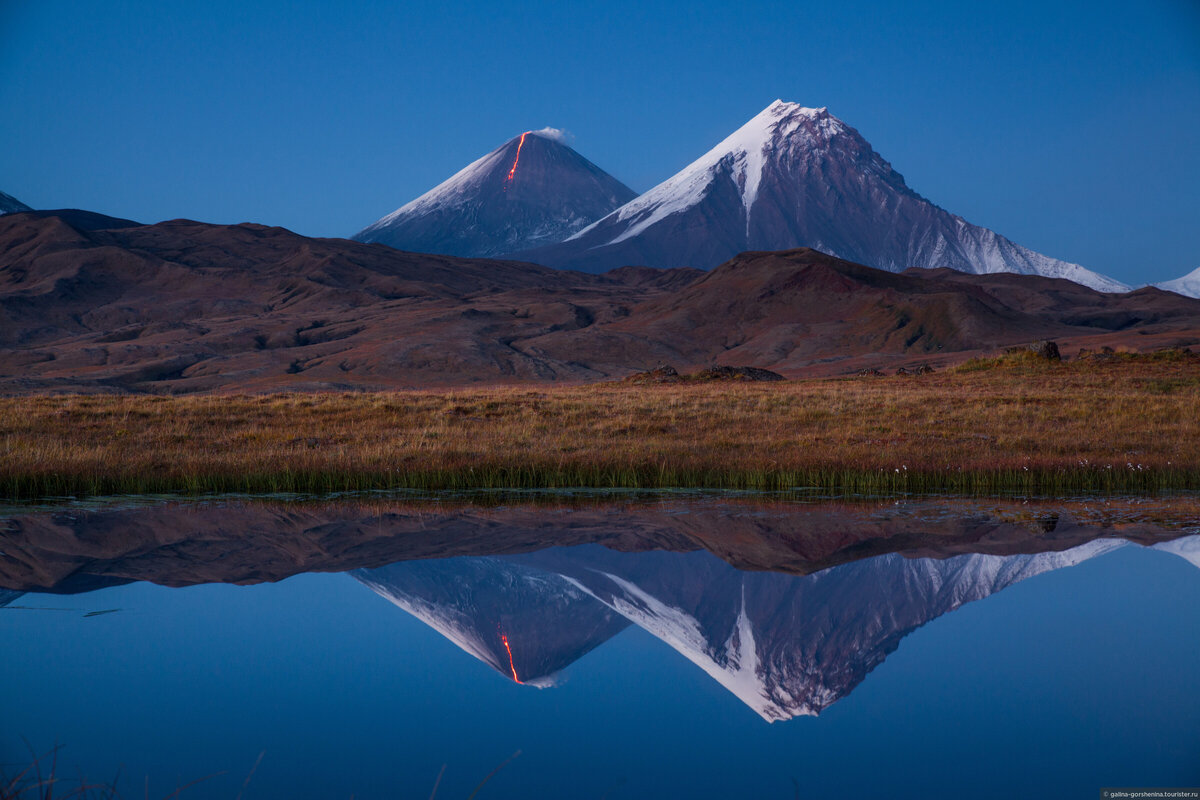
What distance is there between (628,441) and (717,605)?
11687 mm

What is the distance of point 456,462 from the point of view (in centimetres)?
1595

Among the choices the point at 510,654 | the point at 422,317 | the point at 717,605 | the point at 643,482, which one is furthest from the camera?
the point at 422,317

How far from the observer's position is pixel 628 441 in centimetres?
1962

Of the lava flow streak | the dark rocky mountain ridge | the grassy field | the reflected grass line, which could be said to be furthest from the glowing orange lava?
the dark rocky mountain ridge

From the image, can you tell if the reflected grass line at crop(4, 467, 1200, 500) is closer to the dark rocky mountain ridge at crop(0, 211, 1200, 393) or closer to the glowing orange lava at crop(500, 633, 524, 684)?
the glowing orange lava at crop(500, 633, 524, 684)

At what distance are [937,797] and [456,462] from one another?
12066 mm

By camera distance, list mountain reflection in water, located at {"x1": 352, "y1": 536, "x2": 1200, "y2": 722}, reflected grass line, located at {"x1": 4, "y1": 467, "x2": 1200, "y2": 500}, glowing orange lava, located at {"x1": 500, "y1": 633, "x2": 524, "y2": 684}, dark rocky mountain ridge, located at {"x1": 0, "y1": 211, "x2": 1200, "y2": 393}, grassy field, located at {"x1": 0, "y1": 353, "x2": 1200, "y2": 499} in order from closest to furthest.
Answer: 1. glowing orange lava, located at {"x1": 500, "y1": 633, "x2": 524, "y2": 684}
2. mountain reflection in water, located at {"x1": 352, "y1": 536, "x2": 1200, "y2": 722}
3. reflected grass line, located at {"x1": 4, "y1": 467, "x2": 1200, "y2": 500}
4. grassy field, located at {"x1": 0, "y1": 353, "x2": 1200, "y2": 499}
5. dark rocky mountain ridge, located at {"x1": 0, "y1": 211, "x2": 1200, "y2": 393}

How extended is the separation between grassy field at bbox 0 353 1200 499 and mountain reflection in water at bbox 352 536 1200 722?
5134 mm

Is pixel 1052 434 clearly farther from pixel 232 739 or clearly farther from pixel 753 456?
pixel 232 739

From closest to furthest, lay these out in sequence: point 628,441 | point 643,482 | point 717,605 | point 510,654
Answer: point 510,654, point 717,605, point 643,482, point 628,441

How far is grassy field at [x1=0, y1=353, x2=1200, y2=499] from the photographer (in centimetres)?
1483

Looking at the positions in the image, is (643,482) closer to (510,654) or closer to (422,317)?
(510,654)

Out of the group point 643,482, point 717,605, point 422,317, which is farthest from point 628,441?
point 422,317

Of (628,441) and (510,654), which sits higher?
(628,441)
